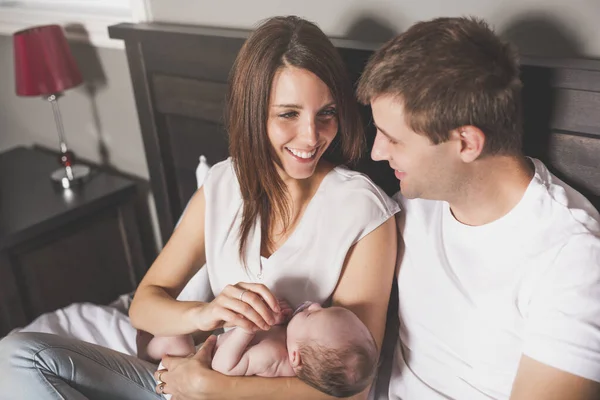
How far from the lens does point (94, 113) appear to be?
8.77 ft

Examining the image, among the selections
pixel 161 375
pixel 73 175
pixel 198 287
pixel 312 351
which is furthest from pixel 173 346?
pixel 73 175

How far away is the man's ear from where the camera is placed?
1.11 m

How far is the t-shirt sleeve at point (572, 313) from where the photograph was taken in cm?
105

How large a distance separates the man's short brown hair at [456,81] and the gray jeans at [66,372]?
0.91 metres

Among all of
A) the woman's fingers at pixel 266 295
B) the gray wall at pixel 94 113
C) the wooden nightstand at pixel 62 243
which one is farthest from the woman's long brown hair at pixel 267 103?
the gray wall at pixel 94 113

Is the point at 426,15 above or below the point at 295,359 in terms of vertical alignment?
above

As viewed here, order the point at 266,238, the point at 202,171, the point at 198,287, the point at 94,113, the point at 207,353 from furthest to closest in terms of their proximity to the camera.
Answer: the point at 94,113
the point at 202,171
the point at 198,287
the point at 266,238
the point at 207,353

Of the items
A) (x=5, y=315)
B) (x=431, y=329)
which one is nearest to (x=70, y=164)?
(x=5, y=315)

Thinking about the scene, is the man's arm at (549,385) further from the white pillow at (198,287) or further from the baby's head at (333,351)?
the white pillow at (198,287)

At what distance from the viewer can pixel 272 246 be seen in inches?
60.9

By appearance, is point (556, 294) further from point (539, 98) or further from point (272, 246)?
point (272, 246)

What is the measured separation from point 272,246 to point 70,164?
1279mm

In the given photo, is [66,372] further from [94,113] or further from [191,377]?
[94,113]

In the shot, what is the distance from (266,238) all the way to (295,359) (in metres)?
0.37
